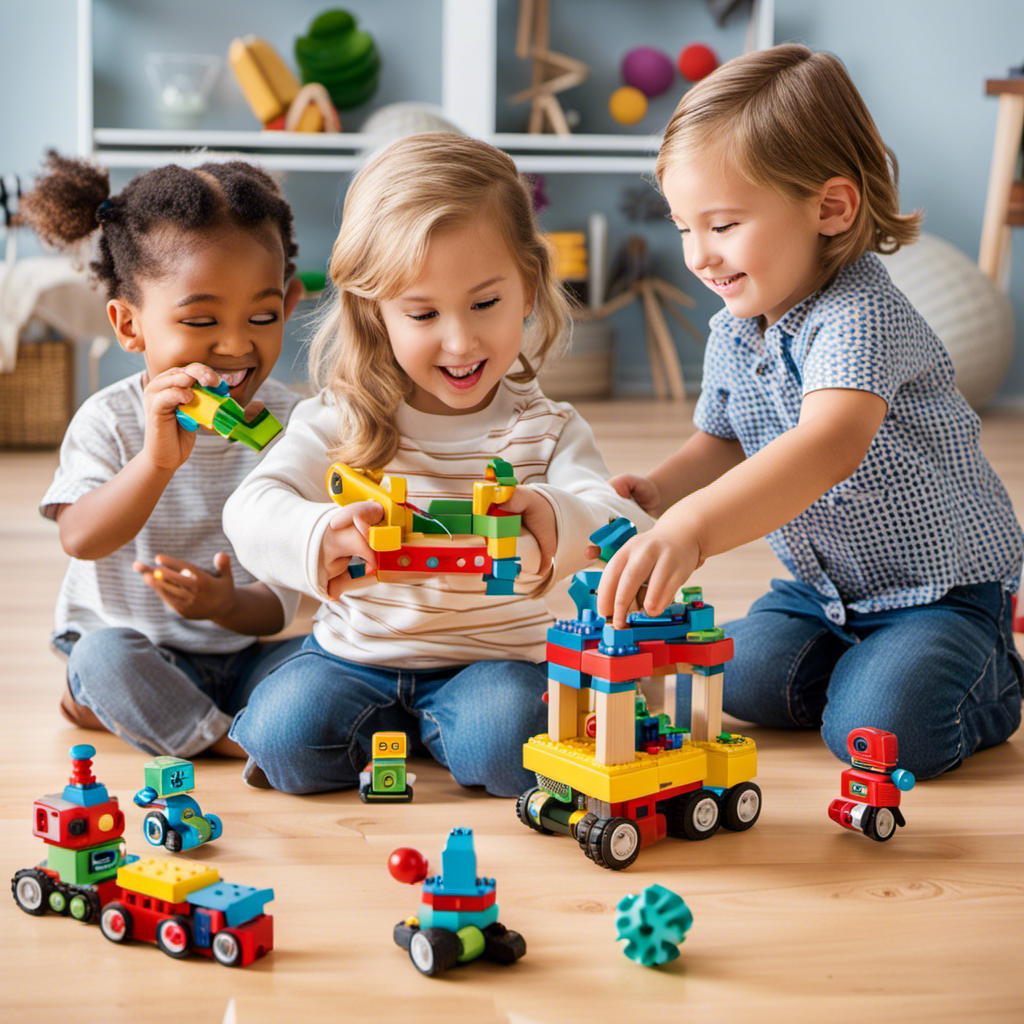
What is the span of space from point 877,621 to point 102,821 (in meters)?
0.71

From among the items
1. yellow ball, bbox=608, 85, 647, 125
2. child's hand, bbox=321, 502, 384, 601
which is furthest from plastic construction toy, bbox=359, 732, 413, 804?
yellow ball, bbox=608, 85, 647, 125

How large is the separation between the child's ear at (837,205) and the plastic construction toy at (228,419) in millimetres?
481

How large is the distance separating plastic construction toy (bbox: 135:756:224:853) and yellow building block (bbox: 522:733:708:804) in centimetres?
23

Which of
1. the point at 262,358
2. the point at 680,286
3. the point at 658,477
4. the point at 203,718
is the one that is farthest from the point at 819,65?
the point at 680,286

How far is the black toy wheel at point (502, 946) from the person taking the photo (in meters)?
0.68

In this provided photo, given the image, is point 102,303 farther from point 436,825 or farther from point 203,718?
point 436,825

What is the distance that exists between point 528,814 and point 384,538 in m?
0.24

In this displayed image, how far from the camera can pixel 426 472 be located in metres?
1.02

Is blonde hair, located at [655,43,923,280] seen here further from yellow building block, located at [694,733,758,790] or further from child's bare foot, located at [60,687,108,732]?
child's bare foot, located at [60,687,108,732]

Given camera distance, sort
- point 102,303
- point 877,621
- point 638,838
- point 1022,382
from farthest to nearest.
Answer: point 1022,382 < point 102,303 < point 877,621 < point 638,838

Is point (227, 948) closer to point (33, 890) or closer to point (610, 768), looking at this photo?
point (33, 890)

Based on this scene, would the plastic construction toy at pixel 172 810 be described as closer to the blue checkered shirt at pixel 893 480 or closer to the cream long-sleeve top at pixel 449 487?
the cream long-sleeve top at pixel 449 487

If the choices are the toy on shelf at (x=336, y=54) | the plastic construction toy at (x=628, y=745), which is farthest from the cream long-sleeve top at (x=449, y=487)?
the toy on shelf at (x=336, y=54)

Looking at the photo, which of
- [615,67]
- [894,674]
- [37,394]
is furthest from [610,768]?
[615,67]
